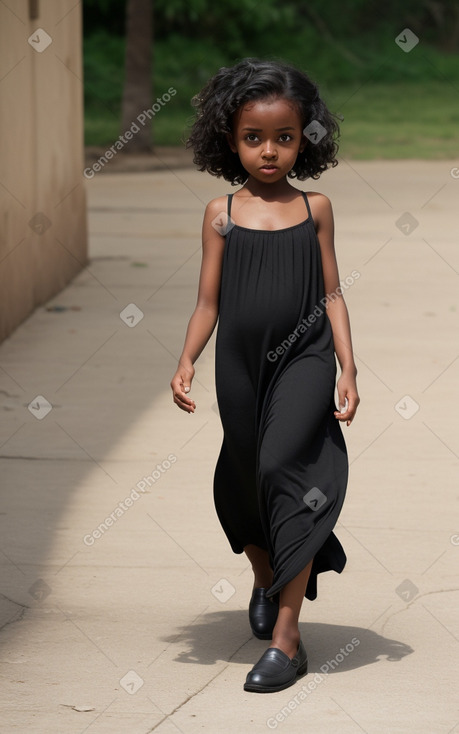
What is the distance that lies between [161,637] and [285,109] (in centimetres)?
169

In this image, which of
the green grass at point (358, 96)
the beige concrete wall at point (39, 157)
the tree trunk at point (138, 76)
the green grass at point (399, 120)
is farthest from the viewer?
the green grass at point (358, 96)

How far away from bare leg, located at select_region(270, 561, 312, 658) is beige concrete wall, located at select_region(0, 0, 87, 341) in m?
5.22

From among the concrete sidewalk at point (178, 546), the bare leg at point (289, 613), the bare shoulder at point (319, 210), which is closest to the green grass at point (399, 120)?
the concrete sidewalk at point (178, 546)

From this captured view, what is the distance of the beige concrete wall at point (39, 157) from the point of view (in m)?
8.84

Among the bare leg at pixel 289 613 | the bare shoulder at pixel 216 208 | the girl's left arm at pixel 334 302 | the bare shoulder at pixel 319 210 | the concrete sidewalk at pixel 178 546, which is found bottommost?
the concrete sidewalk at pixel 178 546

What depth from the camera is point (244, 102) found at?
381 centimetres

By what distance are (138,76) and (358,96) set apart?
37.0 feet

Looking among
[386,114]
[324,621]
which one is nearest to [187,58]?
[386,114]

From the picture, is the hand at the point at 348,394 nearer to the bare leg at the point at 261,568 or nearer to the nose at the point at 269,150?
the bare leg at the point at 261,568

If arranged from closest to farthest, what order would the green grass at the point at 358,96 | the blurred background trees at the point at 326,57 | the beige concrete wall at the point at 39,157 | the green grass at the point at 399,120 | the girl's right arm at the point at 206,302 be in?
the girl's right arm at the point at 206,302
the beige concrete wall at the point at 39,157
the green grass at the point at 399,120
the green grass at the point at 358,96
the blurred background trees at the point at 326,57

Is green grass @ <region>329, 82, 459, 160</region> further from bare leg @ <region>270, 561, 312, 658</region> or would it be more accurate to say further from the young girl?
bare leg @ <region>270, 561, 312, 658</region>

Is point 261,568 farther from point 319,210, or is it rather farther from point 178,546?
point 319,210

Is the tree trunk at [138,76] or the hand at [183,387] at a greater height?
the hand at [183,387]

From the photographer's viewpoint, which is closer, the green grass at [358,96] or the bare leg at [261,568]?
the bare leg at [261,568]
